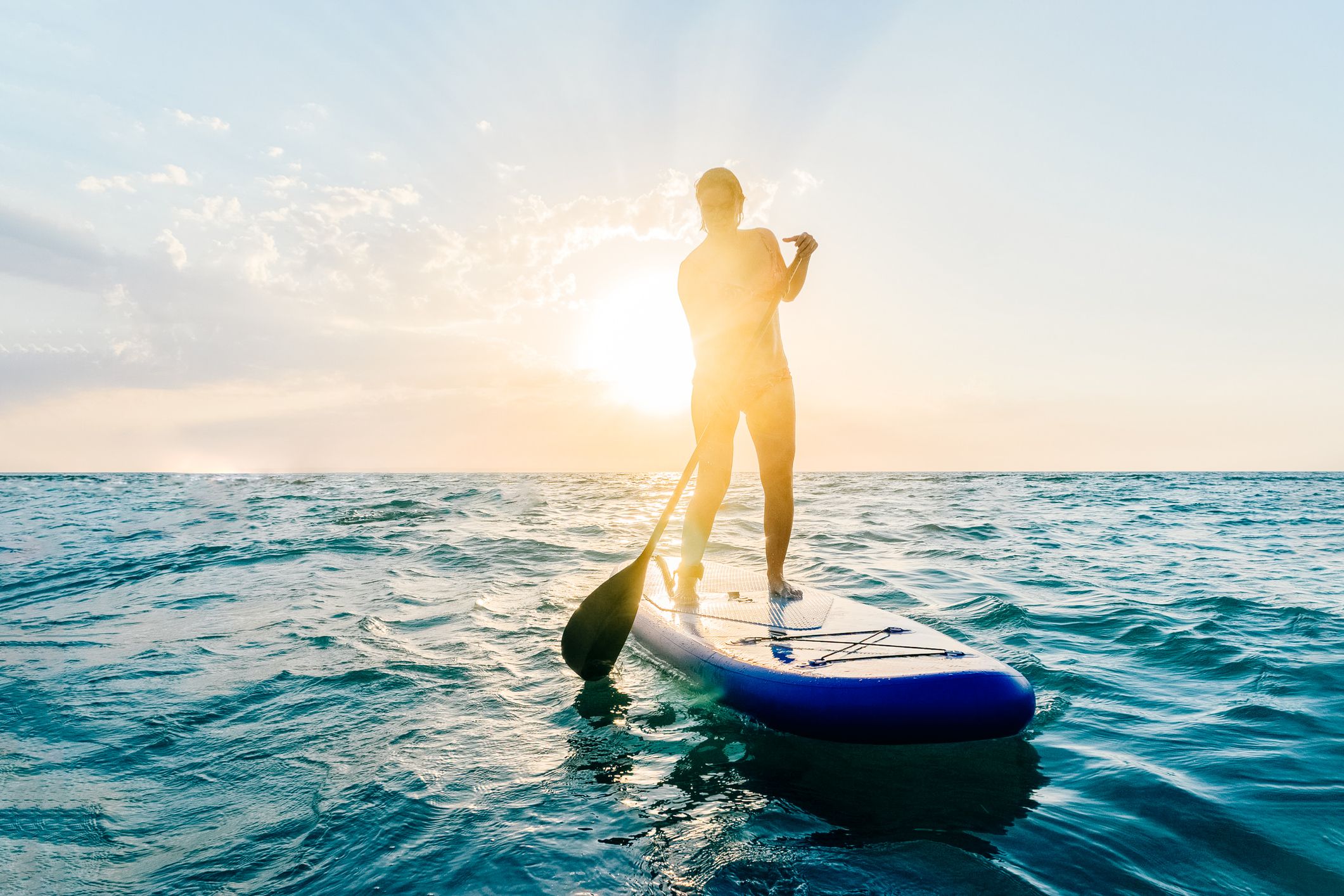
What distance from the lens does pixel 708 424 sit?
15.0 feet

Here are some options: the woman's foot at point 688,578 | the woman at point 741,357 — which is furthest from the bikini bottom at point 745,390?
the woman's foot at point 688,578

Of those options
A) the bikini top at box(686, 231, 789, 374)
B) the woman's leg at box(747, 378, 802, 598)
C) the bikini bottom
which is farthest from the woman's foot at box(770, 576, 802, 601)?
the bikini top at box(686, 231, 789, 374)

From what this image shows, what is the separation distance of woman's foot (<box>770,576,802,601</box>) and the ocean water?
3.24 feet

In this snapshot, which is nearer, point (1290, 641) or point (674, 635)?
point (674, 635)

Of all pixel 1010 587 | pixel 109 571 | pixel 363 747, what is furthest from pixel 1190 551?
pixel 109 571

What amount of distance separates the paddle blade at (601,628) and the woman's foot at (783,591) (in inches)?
37.0

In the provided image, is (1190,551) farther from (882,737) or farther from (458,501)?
(458,501)

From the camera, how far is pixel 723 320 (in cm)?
456

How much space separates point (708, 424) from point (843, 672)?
6.77 feet

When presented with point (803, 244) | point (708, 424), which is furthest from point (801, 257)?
point (708, 424)

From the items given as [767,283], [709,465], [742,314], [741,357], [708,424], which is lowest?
[709,465]

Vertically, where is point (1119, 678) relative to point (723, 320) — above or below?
below

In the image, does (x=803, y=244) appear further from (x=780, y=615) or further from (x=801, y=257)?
(x=780, y=615)

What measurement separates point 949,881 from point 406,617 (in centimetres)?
465
